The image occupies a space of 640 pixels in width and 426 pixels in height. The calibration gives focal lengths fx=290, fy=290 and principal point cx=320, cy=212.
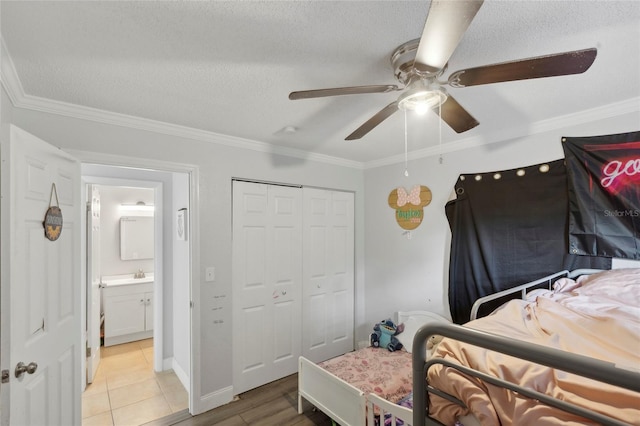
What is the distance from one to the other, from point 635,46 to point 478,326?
4.96ft

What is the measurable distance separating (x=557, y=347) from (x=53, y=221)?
2.62 meters

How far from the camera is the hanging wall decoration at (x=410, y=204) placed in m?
3.10

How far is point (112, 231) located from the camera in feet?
14.3

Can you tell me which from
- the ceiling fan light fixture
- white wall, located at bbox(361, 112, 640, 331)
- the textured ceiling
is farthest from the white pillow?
the ceiling fan light fixture

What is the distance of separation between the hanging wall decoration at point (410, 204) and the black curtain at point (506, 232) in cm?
30

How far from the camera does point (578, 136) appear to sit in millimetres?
2146

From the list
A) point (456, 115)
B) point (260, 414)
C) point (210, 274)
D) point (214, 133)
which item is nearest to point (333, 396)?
point (260, 414)

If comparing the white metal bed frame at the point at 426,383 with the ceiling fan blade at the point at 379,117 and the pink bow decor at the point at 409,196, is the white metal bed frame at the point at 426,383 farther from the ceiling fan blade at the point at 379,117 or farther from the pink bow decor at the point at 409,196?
the pink bow decor at the point at 409,196

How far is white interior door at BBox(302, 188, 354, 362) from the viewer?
3.23 metres

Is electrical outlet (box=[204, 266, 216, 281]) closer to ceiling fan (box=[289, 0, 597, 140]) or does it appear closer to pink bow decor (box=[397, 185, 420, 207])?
ceiling fan (box=[289, 0, 597, 140])

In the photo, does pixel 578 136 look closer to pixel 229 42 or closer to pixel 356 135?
pixel 356 135

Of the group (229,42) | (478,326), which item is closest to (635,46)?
(478,326)

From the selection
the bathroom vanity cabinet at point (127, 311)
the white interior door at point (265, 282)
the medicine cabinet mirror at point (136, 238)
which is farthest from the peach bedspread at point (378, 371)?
the medicine cabinet mirror at point (136, 238)

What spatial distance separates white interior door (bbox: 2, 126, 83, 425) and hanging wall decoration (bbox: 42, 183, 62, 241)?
0.03 metres
